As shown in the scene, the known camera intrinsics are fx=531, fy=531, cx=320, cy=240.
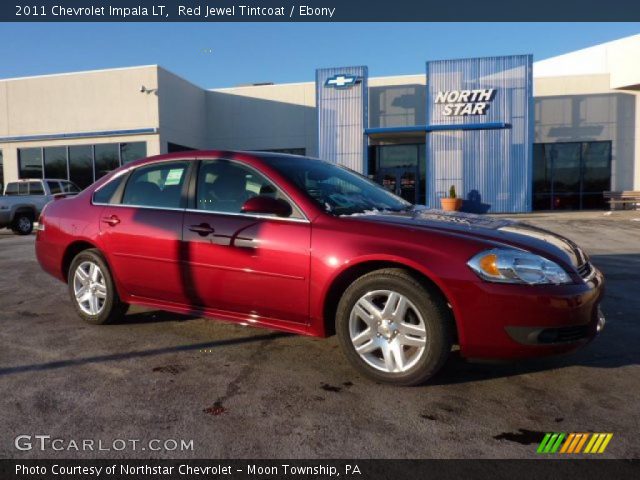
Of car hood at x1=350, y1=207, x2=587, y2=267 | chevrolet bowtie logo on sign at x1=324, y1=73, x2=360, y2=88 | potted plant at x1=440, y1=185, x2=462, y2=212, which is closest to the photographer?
car hood at x1=350, y1=207, x2=587, y2=267

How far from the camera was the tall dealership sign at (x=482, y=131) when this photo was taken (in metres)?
22.0

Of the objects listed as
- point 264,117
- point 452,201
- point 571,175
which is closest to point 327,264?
point 452,201

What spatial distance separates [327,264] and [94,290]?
A: 2.45m

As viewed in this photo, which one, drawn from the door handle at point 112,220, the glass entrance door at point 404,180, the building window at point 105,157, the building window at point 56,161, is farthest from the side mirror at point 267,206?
the building window at point 56,161

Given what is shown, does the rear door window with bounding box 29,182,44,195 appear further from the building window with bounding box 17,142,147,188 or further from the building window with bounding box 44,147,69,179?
the building window with bounding box 44,147,69,179

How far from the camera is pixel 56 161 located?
82.1 ft

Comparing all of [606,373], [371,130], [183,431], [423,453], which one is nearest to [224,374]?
[183,431]

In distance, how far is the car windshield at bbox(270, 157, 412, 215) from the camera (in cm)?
385

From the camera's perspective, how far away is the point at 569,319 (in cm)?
308

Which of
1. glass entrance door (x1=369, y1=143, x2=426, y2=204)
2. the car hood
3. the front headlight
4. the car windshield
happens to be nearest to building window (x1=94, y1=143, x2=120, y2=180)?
glass entrance door (x1=369, y1=143, x2=426, y2=204)

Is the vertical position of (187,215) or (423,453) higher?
(187,215)

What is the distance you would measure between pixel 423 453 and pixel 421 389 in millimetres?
764

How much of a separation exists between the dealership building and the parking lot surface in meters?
18.8
